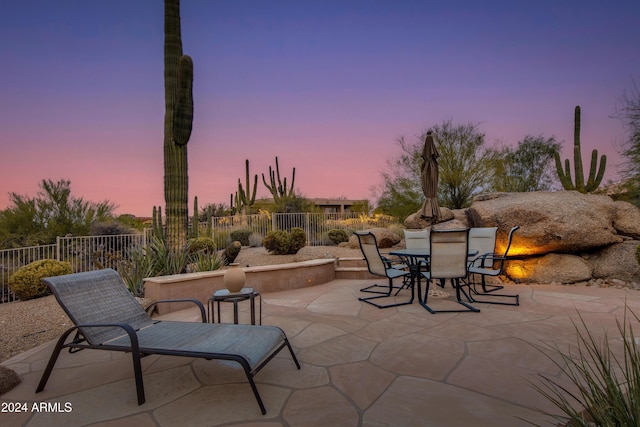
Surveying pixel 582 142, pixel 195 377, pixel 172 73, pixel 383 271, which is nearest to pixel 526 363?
pixel 383 271

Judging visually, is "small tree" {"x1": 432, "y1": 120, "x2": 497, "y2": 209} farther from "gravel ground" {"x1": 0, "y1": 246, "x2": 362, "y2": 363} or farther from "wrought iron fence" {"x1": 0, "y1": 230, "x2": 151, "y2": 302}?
"gravel ground" {"x1": 0, "y1": 246, "x2": 362, "y2": 363}

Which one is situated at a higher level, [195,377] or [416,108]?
[416,108]

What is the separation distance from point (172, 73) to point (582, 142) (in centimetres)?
1407

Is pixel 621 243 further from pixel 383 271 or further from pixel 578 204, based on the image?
pixel 383 271

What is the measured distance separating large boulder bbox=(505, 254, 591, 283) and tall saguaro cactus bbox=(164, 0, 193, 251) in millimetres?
6598

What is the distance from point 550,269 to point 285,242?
23.1ft

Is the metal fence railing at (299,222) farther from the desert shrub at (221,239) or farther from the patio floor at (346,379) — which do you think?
the patio floor at (346,379)

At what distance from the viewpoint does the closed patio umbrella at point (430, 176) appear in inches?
278

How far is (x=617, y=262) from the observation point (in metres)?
5.96

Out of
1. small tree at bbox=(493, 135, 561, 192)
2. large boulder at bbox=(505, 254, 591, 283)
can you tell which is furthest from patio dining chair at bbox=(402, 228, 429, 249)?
small tree at bbox=(493, 135, 561, 192)

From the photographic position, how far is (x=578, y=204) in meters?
6.34

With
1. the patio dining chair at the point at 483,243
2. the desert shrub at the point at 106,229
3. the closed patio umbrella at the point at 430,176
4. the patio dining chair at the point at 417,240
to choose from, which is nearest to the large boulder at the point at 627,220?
the patio dining chair at the point at 483,243

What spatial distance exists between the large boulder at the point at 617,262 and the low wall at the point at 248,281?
5.11 m

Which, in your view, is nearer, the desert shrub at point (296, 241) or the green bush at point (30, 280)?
the green bush at point (30, 280)
